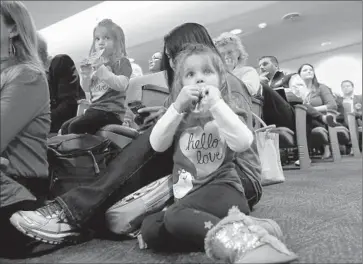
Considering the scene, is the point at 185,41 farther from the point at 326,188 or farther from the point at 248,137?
the point at 326,188

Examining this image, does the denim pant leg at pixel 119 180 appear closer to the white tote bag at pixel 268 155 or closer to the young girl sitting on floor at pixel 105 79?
the young girl sitting on floor at pixel 105 79

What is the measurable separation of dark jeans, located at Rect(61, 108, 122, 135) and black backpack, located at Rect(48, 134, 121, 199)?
0.75 ft

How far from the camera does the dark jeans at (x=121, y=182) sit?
95 centimetres

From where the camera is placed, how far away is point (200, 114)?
94cm

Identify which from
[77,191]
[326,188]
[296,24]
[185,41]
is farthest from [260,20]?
[77,191]

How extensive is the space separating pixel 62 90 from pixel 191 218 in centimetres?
105

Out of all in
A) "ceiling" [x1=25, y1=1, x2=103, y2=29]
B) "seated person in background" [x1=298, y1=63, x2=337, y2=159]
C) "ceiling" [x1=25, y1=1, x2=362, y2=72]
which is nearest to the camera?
"seated person in background" [x1=298, y1=63, x2=337, y2=159]

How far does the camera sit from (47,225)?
35.2 inches

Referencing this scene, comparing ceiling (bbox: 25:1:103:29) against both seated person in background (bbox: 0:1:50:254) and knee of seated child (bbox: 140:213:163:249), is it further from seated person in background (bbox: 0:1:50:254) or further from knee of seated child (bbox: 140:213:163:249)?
knee of seated child (bbox: 140:213:163:249)

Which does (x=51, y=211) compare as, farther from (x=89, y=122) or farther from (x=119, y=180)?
(x=89, y=122)

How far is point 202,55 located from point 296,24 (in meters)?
6.22

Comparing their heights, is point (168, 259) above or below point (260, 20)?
below

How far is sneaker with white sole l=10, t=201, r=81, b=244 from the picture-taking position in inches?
34.0

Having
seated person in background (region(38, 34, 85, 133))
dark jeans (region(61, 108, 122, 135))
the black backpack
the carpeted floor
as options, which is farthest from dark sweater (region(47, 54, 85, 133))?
the carpeted floor
